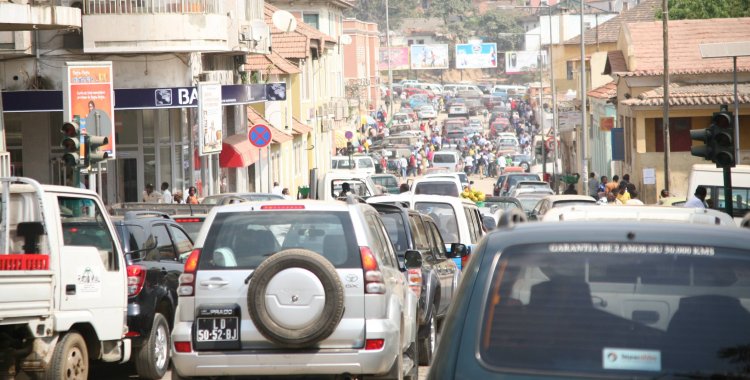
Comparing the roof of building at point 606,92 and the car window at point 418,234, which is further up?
the roof of building at point 606,92

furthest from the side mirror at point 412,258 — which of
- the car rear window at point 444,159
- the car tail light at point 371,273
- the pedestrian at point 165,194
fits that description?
the car rear window at point 444,159

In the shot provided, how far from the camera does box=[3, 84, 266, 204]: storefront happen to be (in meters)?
30.0

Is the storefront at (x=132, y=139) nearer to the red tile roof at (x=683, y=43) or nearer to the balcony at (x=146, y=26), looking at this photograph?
the balcony at (x=146, y=26)

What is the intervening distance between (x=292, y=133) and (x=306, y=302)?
43309 mm

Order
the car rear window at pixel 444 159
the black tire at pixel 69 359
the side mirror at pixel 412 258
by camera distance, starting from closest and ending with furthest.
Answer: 1. the black tire at pixel 69 359
2. the side mirror at pixel 412 258
3. the car rear window at pixel 444 159

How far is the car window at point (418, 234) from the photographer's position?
543 inches

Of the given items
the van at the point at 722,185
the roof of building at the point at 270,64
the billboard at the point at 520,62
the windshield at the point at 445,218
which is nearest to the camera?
the windshield at the point at 445,218

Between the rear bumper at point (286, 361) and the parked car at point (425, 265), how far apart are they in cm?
250

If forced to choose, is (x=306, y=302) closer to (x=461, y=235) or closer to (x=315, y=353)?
(x=315, y=353)

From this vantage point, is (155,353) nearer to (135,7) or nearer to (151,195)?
(151,195)

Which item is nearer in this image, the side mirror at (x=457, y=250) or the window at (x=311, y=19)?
the side mirror at (x=457, y=250)

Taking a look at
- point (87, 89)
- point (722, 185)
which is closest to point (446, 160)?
point (722, 185)

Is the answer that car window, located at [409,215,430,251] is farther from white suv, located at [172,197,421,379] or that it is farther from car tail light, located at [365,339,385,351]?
car tail light, located at [365,339,385,351]

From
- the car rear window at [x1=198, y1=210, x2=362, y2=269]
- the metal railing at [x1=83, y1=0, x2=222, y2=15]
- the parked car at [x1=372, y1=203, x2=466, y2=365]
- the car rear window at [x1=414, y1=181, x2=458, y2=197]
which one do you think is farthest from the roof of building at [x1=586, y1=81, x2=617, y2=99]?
the car rear window at [x1=198, y1=210, x2=362, y2=269]
